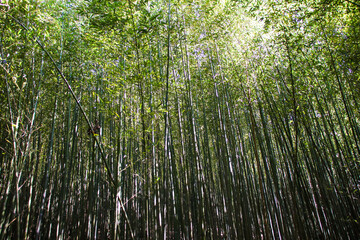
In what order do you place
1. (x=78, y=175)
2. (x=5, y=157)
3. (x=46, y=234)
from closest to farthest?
1. (x=5, y=157)
2. (x=46, y=234)
3. (x=78, y=175)

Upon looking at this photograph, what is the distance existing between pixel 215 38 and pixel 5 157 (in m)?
4.34

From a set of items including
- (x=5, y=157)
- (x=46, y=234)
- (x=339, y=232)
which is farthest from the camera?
(x=46, y=234)

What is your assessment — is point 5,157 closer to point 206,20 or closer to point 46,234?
point 46,234

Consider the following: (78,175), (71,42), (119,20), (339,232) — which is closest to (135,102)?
(71,42)

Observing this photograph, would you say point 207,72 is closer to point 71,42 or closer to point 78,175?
point 71,42

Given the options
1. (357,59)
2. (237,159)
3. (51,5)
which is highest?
(51,5)

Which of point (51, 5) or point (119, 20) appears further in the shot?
point (51, 5)

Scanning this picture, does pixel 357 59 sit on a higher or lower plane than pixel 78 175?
higher

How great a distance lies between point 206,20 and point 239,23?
2.06 ft

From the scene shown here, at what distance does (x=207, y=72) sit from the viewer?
4.63 metres

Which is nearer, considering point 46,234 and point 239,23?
point 239,23

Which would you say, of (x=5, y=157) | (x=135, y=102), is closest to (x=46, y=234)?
(x=5, y=157)

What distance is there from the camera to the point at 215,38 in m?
3.76

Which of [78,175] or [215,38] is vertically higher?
[215,38]
